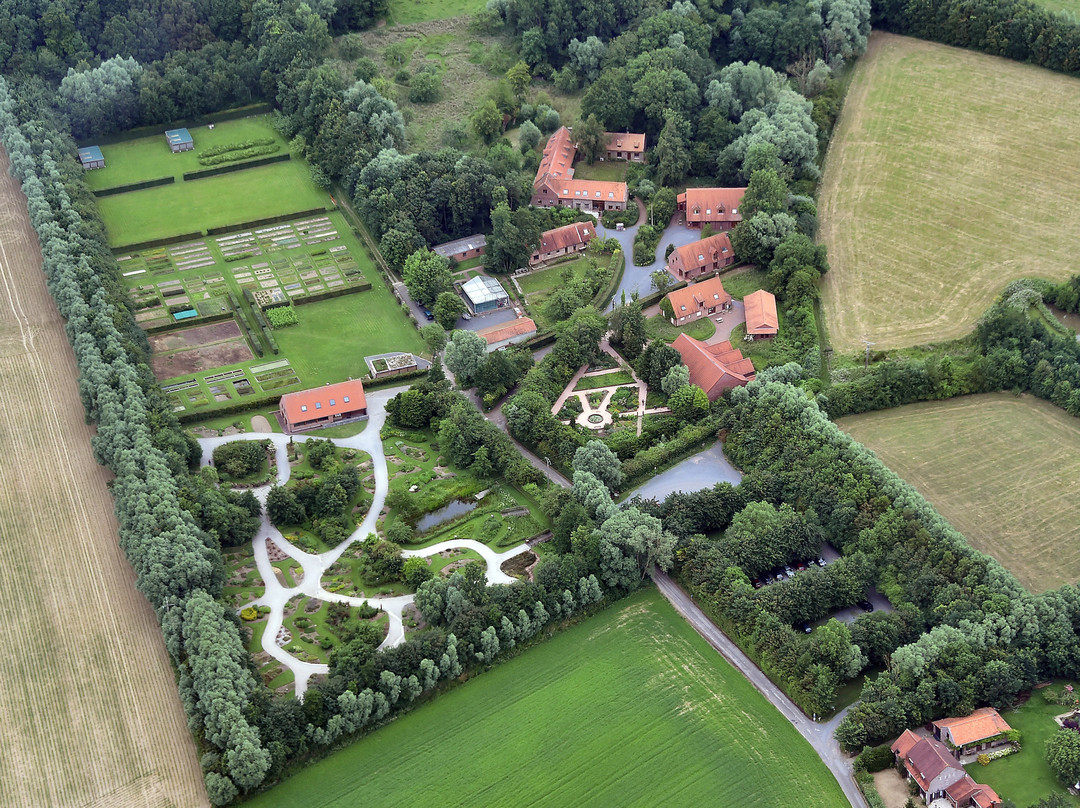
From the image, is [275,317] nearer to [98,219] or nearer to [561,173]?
[98,219]

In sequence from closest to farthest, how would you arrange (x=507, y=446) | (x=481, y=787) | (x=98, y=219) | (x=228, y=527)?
1. (x=481, y=787)
2. (x=228, y=527)
3. (x=507, y=446)
4. (x=98, y=219)

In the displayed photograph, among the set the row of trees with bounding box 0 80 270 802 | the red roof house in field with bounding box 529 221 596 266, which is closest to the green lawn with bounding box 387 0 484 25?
the red roof house in field with bounding box 529 221 596 266

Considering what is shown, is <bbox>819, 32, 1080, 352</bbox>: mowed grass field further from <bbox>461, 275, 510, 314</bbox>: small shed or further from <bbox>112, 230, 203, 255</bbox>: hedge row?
<bbox>112, 230, 203, 255</bbox>: hedge row

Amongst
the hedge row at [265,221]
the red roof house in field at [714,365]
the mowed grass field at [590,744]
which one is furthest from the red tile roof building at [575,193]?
the mowed grass field at [590,744]

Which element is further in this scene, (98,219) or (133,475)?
(98,219)

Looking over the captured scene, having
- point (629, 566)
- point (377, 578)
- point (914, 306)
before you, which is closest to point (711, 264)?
point (914, 306)

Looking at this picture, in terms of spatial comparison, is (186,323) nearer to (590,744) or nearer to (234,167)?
(234,167)
